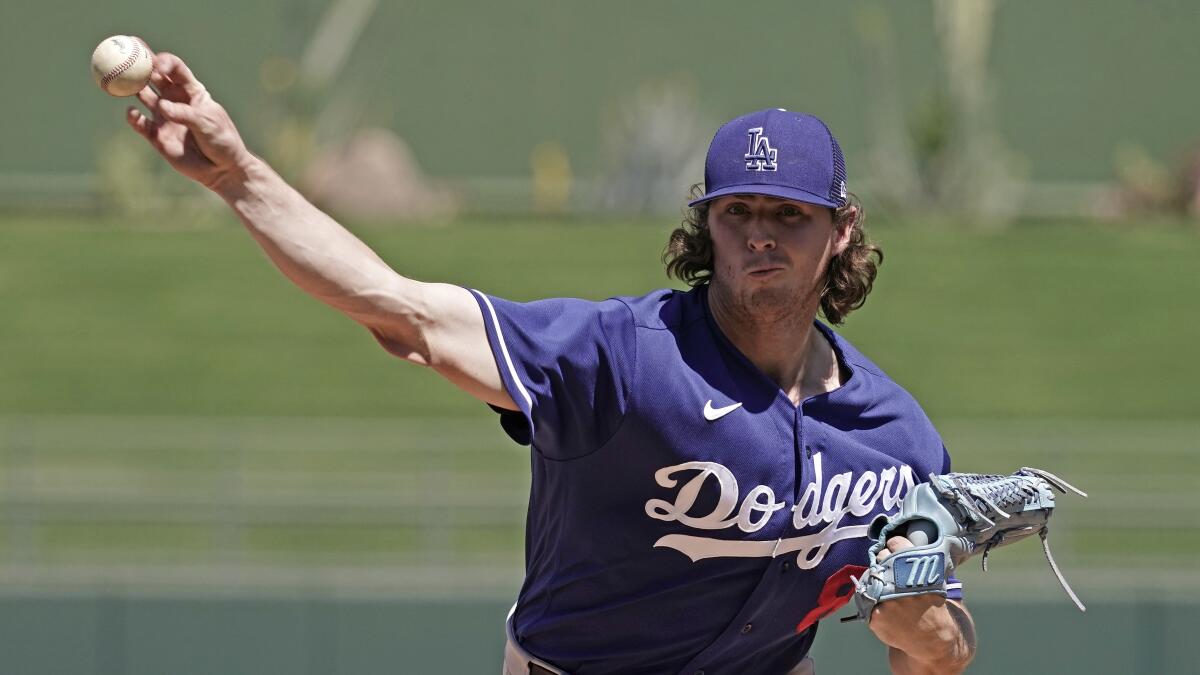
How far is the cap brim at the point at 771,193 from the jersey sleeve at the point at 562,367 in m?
0.31

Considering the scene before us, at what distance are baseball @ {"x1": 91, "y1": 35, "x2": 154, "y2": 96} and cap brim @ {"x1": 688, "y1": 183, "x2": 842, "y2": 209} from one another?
1185mm

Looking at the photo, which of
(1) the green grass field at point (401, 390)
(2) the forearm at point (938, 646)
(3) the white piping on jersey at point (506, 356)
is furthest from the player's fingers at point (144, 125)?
(1) the green grass field at point (401, 390)

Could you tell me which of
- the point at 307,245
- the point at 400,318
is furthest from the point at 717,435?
the point at 307,245

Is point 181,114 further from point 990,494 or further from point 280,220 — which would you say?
point 990,494

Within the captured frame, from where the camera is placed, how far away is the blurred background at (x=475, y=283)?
8.47 m

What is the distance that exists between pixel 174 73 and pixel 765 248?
125 centimetres

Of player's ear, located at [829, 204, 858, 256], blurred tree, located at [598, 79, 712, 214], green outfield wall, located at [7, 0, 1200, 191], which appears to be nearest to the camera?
player's ear, located at [829, 204, 858, 256]

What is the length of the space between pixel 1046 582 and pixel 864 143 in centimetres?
1458

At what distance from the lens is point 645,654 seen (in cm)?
366

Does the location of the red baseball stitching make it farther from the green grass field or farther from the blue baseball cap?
the green grass field

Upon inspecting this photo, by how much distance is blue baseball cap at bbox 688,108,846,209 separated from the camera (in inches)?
134

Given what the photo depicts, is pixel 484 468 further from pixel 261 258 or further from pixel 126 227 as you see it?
pixel 126 227

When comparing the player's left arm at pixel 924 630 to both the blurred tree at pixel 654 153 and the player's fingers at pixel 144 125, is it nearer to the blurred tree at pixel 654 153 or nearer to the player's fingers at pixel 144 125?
the player's fingers at pixel 144 125

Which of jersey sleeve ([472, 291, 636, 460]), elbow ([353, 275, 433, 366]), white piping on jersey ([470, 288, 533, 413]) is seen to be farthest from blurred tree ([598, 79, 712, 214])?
elbow ([353, 275, 433, 366])
